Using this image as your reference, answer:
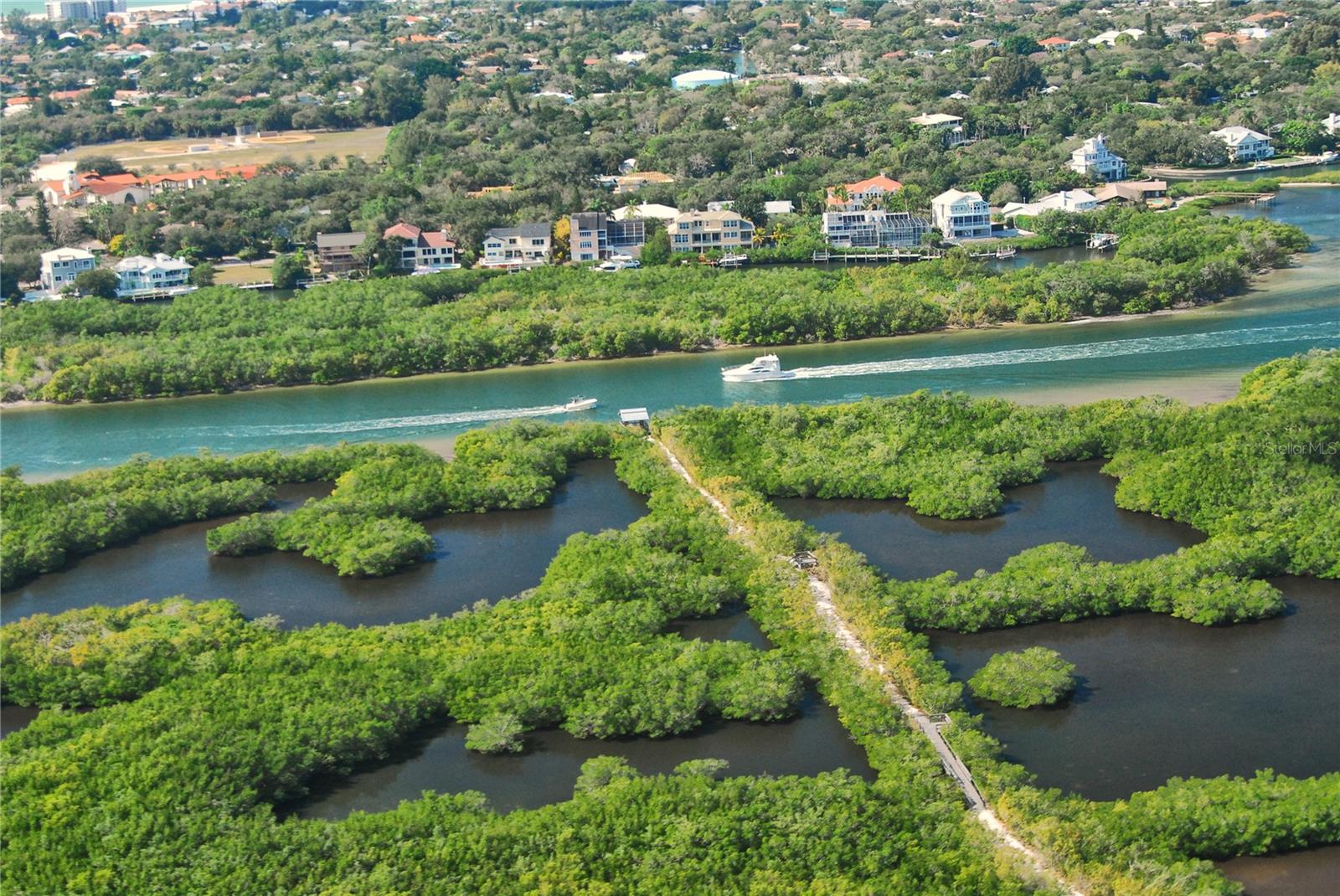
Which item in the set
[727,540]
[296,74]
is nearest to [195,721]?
[727,540]

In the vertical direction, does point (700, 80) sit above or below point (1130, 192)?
Result: above

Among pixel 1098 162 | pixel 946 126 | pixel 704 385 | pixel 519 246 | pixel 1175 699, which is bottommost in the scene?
pixel 1175 699

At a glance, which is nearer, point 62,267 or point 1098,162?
point 62,267

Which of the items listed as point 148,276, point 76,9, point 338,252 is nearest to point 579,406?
point 338,252

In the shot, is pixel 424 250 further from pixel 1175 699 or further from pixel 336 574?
pixel 1175 699

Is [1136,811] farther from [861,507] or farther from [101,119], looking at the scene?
[101,119]

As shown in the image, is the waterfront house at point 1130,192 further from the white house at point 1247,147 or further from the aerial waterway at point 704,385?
the aerial waterway at point 704,385
